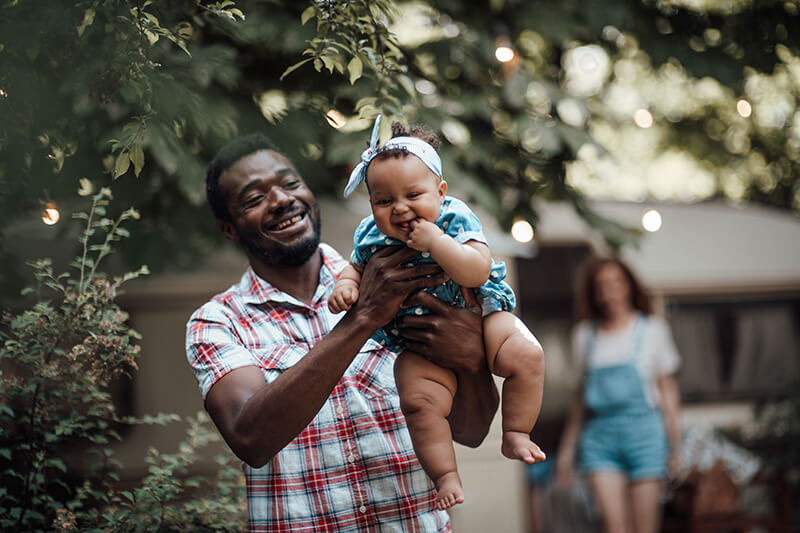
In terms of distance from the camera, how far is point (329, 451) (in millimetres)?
2098

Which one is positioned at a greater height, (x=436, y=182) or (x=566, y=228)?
(x=566, y=228)

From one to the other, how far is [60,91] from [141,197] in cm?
94

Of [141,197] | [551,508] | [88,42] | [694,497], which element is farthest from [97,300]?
[551,508]

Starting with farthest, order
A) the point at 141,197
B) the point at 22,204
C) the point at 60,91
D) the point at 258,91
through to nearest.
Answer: the point at 258,91 < the point at 141,197 < the point at 22,204 < the point at 60,91

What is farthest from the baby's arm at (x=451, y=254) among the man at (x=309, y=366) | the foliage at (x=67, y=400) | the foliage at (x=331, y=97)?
the foliage at (x=67, y=400)

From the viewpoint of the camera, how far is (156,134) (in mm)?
2967

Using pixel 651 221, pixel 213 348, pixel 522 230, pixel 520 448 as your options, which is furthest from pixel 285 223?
pixel 651 221

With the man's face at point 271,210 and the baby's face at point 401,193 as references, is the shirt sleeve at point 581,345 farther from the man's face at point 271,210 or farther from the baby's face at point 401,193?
the baby's face at point 401,193

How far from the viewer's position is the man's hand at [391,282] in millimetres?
1886

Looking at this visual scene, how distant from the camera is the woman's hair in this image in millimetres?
5457

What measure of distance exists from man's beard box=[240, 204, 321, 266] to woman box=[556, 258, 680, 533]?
3477 mm

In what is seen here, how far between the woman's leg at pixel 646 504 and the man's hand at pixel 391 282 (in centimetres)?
362

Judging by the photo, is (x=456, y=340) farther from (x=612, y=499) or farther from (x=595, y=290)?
(x=595, y=290)

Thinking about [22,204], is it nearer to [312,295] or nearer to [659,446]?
[312,295]
